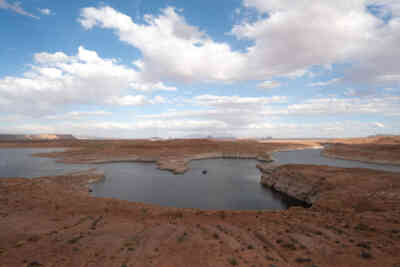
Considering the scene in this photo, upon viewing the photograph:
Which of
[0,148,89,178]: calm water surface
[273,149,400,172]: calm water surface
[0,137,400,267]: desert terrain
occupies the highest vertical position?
[0,137,400,267]: desert terrain

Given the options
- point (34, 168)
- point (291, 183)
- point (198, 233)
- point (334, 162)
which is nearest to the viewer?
point (198, 233)

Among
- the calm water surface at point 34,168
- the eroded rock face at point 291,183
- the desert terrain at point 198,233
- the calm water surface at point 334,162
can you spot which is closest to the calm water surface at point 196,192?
the eroded rock face at point 291,183

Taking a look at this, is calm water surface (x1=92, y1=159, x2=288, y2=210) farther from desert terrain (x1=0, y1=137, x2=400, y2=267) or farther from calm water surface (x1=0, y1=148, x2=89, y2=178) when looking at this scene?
calm water surface (x1=0, y1=148, x2=89, y2=178)

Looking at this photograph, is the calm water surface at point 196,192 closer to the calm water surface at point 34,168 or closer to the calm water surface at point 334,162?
the calm water surface at point 34,168

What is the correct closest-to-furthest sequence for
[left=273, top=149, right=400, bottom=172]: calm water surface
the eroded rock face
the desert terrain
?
1. the desert terrain
2. the eroded rock face
3. [left=273, top=149, right=400, bottom=172]: calm water surface

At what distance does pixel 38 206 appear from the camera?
19016mm

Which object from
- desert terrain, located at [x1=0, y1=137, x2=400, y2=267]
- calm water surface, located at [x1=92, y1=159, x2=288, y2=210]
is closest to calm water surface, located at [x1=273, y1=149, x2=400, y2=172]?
calm water surface, located at [x1=92, y1=159, x2=288, y2=210]

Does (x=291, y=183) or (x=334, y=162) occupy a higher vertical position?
(x=291, y=183)

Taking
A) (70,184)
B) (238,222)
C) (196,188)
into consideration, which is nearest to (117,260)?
(238,222)

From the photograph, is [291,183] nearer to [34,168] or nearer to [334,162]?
[334,162]

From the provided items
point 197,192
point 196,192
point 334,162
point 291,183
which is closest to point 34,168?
point 196,192

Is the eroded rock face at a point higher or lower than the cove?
higher

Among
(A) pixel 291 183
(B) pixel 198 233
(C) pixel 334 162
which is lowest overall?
(C) pixel 334 162

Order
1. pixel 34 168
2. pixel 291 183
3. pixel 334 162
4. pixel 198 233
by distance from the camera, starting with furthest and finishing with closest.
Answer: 1. pixel 334 162
2. pixel 34 168
3. pixel 291 183
4. pixel 198 233
